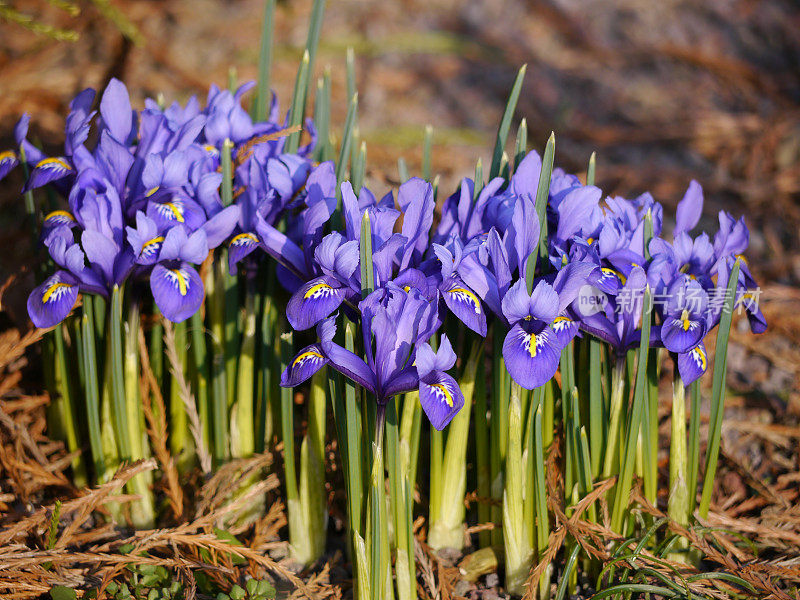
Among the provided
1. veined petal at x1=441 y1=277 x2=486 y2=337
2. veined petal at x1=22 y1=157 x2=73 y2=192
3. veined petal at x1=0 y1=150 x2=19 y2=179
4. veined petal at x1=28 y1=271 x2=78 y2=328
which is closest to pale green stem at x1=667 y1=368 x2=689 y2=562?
veined petal at x1=441 y1=277 x2=486 y2=337

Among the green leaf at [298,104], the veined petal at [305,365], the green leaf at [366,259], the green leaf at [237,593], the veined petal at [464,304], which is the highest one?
the green leaf at [298,104]

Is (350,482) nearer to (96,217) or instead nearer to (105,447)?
(105,447)

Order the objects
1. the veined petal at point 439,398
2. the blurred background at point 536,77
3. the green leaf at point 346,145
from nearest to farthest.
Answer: the veined petal at point 439,398 → the green leaf at point 346,145 → the blurred background at point 536,77

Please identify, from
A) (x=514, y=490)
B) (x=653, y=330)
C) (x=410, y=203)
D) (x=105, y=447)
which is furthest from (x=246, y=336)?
(x=653, y=330)

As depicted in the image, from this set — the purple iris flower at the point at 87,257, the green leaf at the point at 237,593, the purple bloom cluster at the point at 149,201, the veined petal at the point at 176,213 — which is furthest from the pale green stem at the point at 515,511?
the purple iris flower at the point at 87,257

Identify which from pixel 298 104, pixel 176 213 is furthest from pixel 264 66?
pixel 176 213

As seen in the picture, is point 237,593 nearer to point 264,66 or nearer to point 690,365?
point 690,365

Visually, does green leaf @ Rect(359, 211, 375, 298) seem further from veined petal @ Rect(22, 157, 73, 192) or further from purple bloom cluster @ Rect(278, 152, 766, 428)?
veined petal @ Rect(22, 157, 73, 192)

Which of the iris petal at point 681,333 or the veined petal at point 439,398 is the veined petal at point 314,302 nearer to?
the veined petal at point 439,398
